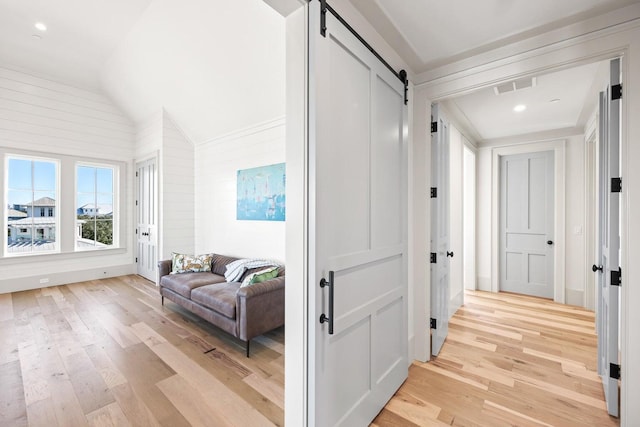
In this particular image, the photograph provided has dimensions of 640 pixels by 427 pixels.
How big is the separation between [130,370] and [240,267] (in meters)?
1.54

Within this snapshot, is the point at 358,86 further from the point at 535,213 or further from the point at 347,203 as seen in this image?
the point at 535,213

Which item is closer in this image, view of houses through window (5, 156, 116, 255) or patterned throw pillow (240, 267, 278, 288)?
patterned throw pillow (240, 267, 278, 288)

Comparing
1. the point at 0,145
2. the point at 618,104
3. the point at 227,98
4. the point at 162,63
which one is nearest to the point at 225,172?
the point at 227,98

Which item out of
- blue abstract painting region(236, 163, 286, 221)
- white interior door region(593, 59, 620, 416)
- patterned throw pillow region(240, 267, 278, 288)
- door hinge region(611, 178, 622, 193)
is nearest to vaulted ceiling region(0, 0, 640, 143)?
white interior door region(593, 59, 620, 416)

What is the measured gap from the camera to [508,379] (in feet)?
7.41

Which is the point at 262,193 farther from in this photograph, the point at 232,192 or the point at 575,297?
the point at 575,297

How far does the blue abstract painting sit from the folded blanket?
627mm

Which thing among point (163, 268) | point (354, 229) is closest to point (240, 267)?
point (163, 268)

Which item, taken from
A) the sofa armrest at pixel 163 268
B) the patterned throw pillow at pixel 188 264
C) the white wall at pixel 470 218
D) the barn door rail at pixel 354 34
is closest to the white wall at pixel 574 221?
the white wall at pixel 470 218

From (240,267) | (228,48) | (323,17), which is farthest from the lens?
(240,267)

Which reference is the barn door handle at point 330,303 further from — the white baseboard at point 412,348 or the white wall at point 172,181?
the white wall at point 172,181

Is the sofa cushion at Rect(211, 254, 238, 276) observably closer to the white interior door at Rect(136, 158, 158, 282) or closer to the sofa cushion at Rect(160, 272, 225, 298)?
the sofa cushion at Rect(160, 272, 225, 298)

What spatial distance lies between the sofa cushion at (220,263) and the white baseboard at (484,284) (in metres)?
4.09

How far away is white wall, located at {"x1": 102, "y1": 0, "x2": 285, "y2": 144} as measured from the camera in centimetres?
302
